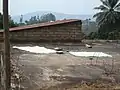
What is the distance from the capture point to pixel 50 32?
16.7 meters

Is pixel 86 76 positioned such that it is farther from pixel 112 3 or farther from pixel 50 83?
pixel 112 3

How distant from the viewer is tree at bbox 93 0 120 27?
3941 cm

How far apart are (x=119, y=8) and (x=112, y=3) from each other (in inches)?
44.3

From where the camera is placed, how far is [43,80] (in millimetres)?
6855

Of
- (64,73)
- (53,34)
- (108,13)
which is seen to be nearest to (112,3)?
(108,13)

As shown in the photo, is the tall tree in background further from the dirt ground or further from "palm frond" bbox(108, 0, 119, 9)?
the dirt ground

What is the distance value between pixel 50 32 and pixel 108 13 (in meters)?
25.1

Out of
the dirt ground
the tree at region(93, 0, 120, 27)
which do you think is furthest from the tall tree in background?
the dirt ground

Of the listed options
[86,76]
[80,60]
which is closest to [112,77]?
[86,76]

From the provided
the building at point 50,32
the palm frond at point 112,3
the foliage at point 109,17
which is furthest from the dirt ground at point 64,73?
the palm frond at point 112,3

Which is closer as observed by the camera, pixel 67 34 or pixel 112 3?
pixel 67 34

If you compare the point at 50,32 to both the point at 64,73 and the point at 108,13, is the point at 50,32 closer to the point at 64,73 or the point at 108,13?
the point at 64,73

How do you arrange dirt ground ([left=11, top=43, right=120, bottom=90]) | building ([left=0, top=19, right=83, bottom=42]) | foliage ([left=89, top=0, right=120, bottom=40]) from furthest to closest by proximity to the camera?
foliage ([left=89, top=0, right=120, bottom=40]) → building ([left=0, top=19, right=83, bottom=42]) → dirt ground ([left=11, top=43, right=120, bottom=90])

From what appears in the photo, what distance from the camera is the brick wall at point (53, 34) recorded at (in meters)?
16.4
